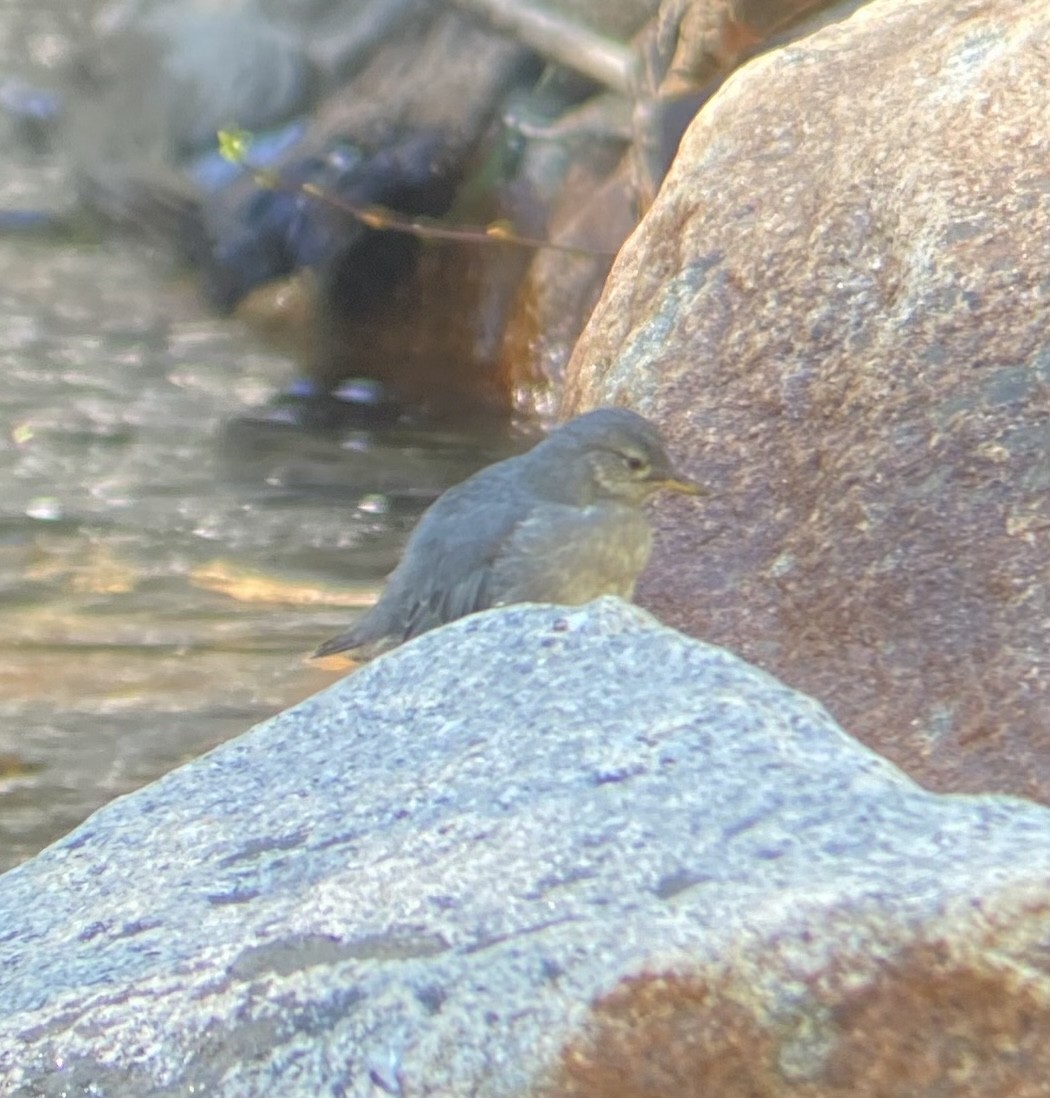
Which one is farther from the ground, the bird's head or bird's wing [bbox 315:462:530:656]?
the bird's head

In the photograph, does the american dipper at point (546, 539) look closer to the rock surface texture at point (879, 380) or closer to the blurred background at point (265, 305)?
the rock surface texture at point (879, 380)

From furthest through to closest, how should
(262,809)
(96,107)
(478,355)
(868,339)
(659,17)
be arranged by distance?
(96,107), (478,355), (659,17), (868,339), (262,809)

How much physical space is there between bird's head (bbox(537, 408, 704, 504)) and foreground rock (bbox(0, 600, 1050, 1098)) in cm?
152

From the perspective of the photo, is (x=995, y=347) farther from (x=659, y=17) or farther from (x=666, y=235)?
(x=659, y=17)

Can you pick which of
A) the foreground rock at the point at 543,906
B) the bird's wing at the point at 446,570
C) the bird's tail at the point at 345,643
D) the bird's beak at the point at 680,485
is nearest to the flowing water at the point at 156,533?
the bird's tail at the point at 345,643

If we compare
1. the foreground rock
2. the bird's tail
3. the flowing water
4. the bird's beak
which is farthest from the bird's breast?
A: the foreground rock

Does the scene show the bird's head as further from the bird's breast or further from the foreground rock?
the foreground rock

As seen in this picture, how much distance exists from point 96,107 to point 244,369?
9.66 feet

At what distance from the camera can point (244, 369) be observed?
968 cm

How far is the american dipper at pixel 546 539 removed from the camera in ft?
15.0

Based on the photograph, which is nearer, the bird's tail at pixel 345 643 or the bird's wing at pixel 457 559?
the bird's wing at pixel 457 559

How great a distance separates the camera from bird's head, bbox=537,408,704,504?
450 centimetres

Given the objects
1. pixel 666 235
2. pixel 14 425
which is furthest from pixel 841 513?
pixel 14 425

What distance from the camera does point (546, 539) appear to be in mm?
4703
